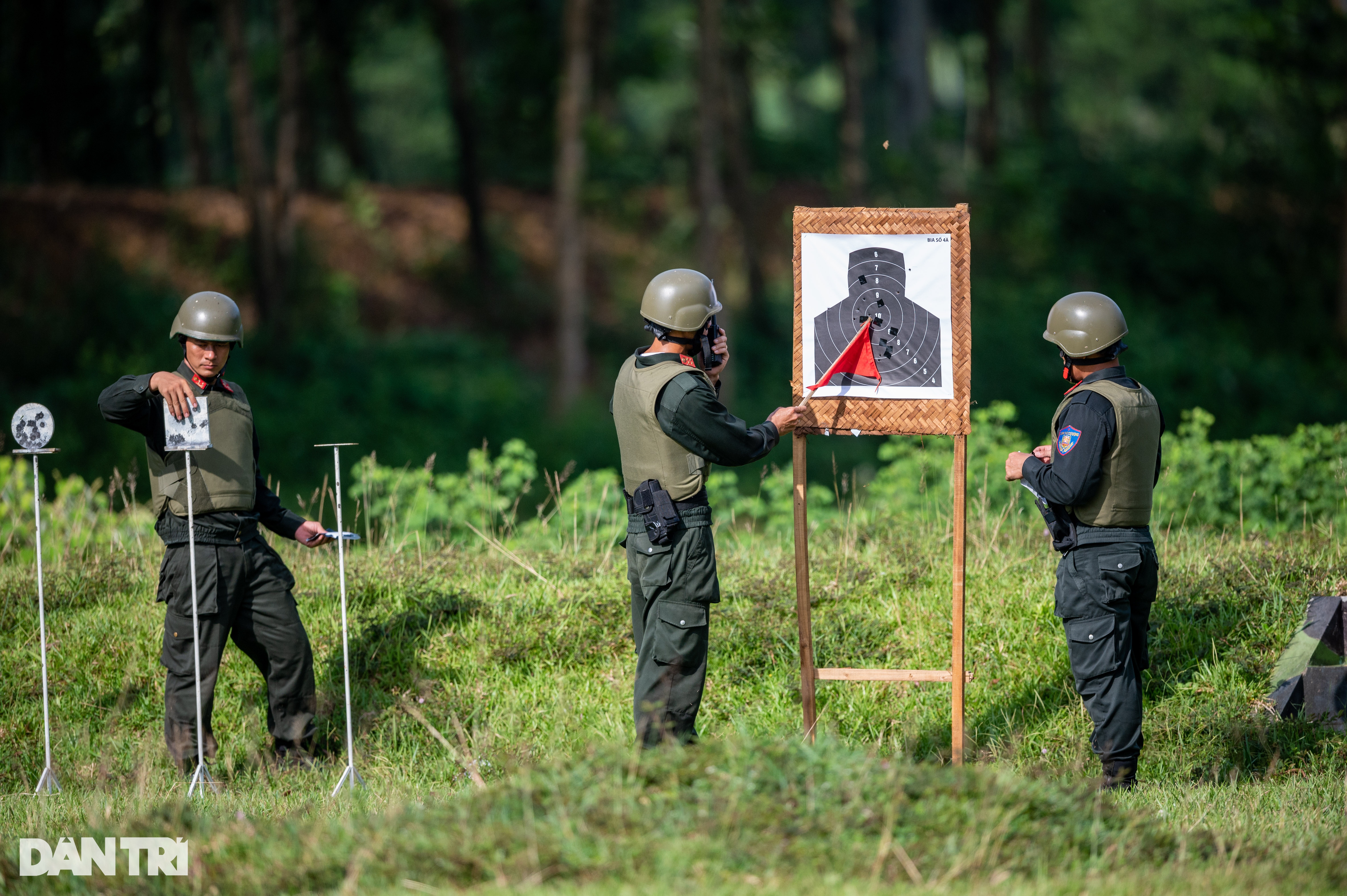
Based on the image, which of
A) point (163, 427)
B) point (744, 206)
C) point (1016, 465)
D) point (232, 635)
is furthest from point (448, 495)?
point (744, 206)

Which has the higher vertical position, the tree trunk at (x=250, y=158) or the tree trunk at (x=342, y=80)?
the tree trunk at (x=342, y=80)

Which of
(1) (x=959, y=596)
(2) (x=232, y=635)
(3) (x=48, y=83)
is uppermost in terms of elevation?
(3) (x=48, y=83)

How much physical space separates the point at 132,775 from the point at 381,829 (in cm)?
256

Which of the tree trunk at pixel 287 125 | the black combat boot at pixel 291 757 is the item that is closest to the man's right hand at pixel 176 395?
the black combat boot at pixel 291 757

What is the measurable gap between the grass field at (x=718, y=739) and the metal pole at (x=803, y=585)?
240 millimetres

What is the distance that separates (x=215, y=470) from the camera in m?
5.82

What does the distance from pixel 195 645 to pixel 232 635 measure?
0.55 meters

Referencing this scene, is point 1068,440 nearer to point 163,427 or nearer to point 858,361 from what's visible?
point 858,361

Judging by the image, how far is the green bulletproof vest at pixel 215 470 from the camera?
580 centimetres

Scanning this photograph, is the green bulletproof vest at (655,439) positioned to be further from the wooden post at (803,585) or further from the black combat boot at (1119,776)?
the black combat boot at (1119,776)

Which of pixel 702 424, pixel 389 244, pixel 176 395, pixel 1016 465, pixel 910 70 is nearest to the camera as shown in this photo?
pixel 702 424

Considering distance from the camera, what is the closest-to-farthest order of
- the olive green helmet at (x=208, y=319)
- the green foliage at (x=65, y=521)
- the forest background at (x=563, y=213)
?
the olive green helmet at (x=208, y=319)
the green foliage at (x=65, y=521)
the forest background at (x=563, y=213)

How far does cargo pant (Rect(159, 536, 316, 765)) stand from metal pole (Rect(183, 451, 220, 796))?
1.1 inches

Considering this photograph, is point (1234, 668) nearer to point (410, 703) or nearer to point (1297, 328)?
point (410, 703)
